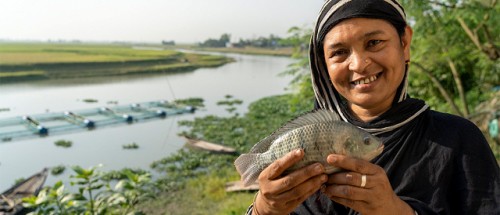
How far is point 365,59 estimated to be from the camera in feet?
4.74

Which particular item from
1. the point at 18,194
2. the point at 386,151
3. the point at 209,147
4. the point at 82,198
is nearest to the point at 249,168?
the point at 386,151

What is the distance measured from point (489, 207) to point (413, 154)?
313 millimetres

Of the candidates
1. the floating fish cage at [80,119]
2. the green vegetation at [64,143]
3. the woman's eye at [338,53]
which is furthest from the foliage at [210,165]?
the woman's eye at [338,53]

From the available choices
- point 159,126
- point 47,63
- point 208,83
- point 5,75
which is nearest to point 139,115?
point 159,126

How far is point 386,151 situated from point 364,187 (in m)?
0.37

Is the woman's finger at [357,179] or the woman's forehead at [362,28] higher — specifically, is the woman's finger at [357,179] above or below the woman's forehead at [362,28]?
below

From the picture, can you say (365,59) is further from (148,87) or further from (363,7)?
(148,87)

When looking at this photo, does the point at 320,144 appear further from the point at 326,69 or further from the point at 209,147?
the point at 209,147

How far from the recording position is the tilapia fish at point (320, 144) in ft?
4.46

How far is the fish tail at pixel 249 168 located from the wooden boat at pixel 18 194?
8.17m

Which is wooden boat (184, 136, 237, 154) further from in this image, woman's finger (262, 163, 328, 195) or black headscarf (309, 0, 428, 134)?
woman's finger (262, 163, 328, 195)

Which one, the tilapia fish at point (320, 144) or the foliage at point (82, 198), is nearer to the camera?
the tilapia fish at point (320, 144)

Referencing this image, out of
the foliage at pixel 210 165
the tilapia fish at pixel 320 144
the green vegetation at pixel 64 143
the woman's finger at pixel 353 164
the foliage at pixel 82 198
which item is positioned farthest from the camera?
the green vegetation at pixel 64 143

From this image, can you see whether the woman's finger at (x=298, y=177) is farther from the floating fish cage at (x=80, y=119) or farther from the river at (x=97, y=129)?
the floating fish cage at (x=80, y=119)
